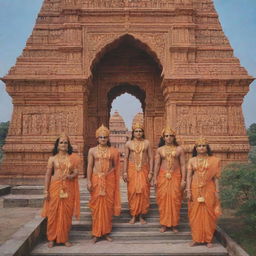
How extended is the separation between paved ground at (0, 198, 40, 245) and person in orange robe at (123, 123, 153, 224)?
7.33 ft

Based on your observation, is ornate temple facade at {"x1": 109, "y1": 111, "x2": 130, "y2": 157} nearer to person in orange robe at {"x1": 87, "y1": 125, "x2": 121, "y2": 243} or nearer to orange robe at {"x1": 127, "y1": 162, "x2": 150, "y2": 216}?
orange robe at {"x1": 127, "y1": 162, "x2": 150, "y2": 216}

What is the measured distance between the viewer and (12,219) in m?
7.40

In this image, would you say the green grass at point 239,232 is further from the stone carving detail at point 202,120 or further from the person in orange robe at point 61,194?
the stone carving detail at point 202,120

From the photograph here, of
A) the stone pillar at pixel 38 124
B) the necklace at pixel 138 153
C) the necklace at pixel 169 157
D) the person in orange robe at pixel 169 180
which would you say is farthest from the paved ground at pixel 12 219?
the necklace at pixel 169 157

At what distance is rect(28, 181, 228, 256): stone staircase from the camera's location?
562 centimetres

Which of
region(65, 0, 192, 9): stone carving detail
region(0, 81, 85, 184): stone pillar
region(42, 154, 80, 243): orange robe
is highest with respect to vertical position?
region(65, 0, 192, 9): stone carving detail

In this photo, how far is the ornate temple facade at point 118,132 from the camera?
129 feet

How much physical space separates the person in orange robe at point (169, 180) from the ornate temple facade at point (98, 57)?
5.01 meters

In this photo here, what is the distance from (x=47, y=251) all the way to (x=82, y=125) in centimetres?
630

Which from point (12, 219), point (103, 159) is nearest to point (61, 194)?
point (103, 159)

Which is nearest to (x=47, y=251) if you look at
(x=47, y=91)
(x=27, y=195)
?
(x=27, y=195)

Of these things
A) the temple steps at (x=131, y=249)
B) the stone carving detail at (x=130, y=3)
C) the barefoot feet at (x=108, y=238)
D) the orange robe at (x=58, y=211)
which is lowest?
the temple steps at (x=131, y=249)

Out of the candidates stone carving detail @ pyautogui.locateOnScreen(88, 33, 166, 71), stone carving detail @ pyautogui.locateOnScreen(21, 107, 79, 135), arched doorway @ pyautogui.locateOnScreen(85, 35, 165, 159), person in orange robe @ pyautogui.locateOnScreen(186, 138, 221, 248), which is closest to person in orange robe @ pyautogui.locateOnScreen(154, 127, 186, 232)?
person in orange robe @ pyautogui.locateOnScreen(186, 138, 221, 248)

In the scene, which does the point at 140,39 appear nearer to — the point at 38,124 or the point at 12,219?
the point at 38,124
